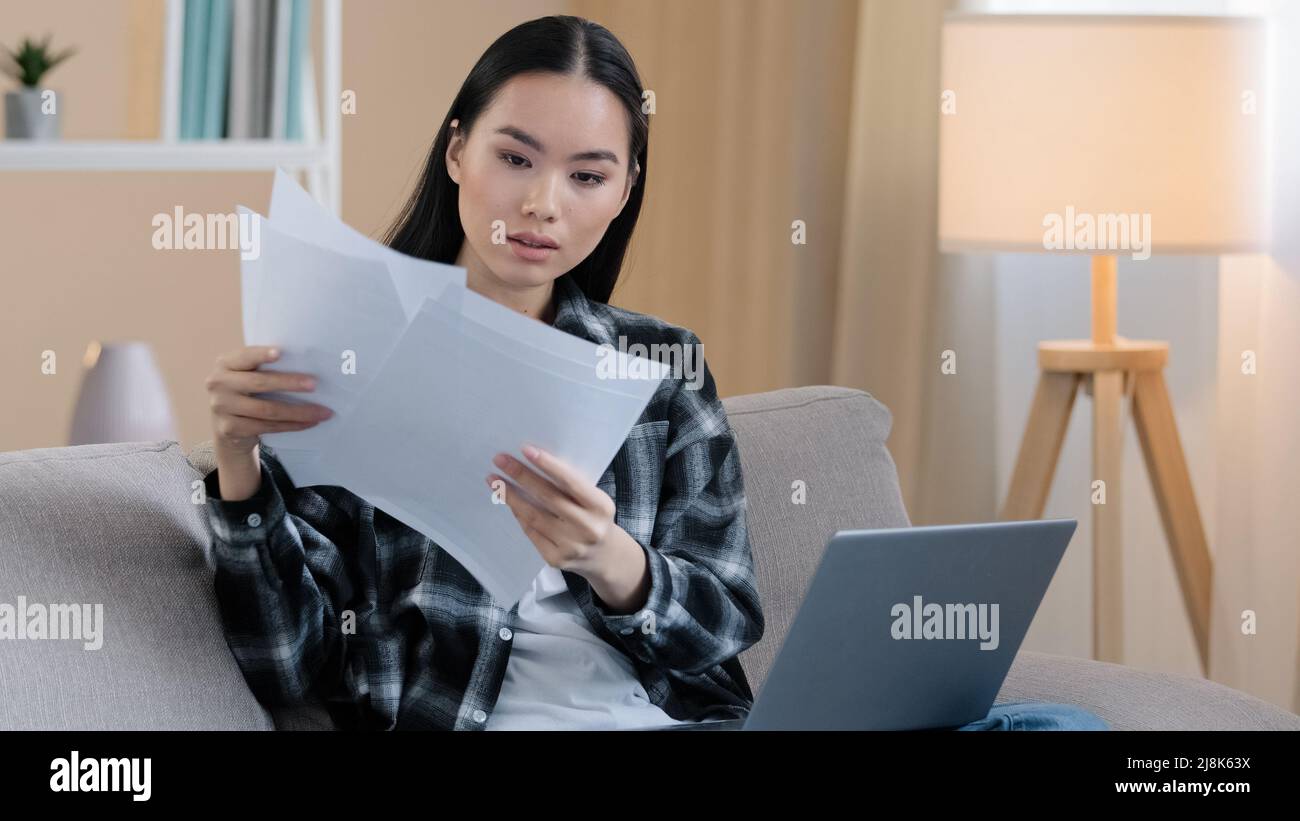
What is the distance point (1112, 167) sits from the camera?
214cm

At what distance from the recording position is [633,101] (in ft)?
4.25

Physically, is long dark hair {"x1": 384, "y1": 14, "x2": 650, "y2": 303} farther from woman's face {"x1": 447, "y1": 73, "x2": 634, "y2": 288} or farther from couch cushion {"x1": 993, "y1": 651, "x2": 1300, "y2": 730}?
couch cushion {"x1": 993, "y1": 651, "x2": 1300, "y2": 730}

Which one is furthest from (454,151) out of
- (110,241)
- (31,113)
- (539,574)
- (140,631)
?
(110,241)

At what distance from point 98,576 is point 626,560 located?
1.34 feet

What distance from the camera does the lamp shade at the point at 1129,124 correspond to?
2137mm

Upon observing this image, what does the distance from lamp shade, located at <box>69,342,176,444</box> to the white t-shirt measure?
85cm

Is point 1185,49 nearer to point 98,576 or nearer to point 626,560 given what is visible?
point 626,560

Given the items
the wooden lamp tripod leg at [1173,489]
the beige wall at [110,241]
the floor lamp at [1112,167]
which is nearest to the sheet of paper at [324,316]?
the floor lamp at [1112,167]

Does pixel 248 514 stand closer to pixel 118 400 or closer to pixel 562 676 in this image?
pixel 562 676

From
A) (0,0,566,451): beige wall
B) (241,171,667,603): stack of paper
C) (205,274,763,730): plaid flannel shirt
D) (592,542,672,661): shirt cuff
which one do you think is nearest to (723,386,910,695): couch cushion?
(205,274,763,730): plaid flannel shirt

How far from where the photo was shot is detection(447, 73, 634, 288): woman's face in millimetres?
1211

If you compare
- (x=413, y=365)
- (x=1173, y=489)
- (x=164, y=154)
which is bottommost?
(x=1173, y=489)

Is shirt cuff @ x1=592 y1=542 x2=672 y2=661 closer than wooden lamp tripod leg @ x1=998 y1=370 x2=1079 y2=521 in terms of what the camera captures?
Yes

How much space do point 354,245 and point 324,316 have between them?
5 cm
